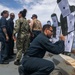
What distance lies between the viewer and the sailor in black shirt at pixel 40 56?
6070 mm

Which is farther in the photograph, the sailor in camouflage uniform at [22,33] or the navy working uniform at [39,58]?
the sailor in camouflage uniform at [22,33]

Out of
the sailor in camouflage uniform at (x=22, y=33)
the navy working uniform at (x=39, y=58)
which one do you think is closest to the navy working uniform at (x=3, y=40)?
the sailor in camouflage uniform at (x=22, y=33)

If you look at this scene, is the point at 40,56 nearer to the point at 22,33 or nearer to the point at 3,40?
the point at 22,33

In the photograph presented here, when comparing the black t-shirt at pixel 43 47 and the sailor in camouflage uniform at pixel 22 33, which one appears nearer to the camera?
the black t-shirt at pixel 43 47

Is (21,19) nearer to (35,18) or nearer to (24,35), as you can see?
(24,35)

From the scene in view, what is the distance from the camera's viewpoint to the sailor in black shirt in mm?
6070

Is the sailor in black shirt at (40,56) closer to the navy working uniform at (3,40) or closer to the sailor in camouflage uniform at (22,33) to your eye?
the sailor in camouflage uniform at (22,33)

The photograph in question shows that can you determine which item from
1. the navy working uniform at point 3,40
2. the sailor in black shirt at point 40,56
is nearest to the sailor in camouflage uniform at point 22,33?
the navy working uniform at point 3,40

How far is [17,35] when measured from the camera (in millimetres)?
9547

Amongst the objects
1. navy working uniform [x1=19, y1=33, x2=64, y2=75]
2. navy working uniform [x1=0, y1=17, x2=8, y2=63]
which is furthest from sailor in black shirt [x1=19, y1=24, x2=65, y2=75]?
navy working uniform [x1=0, y1=17, x2=8, y2=63]

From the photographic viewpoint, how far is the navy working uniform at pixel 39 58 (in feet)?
19.9

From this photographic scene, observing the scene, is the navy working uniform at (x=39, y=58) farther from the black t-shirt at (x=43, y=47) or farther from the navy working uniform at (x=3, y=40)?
the navy working uniform at (x=3, y=40)

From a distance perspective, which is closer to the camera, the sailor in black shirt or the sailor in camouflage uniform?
the sailor in black shirt

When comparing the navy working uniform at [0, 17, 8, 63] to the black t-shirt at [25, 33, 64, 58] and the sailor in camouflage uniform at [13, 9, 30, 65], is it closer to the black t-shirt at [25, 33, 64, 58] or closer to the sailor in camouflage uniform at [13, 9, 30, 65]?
the sailor in camouflage uniform at [13, 9, 30, 65]
